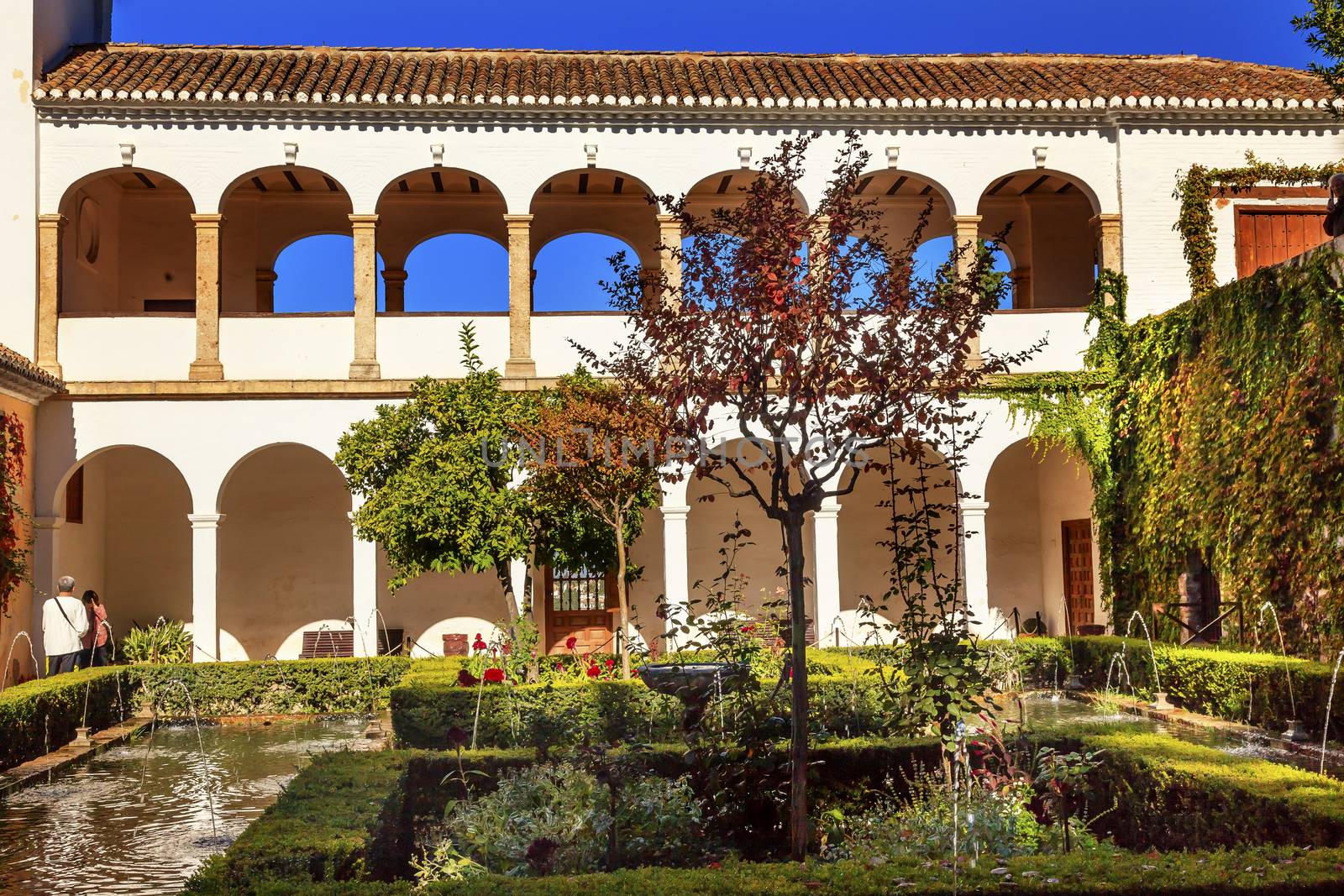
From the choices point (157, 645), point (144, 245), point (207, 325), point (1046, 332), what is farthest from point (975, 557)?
point (144, 245)

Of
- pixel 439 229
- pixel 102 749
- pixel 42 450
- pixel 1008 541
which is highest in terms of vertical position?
pixel 439 229

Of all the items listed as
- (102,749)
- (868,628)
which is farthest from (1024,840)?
(868,628)

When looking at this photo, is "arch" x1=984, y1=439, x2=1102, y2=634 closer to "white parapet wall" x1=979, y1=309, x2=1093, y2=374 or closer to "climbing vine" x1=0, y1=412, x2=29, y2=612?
"white parapet wall" x1=979, y1=309, x2=1093, y2=374

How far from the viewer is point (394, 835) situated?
6.82 m

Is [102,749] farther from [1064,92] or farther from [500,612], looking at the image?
[1064,92]

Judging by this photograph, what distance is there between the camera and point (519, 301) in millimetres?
16422

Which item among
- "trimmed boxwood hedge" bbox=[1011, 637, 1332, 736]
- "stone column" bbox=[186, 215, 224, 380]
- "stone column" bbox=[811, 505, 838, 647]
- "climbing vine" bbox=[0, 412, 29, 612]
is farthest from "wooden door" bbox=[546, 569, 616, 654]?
"climbing vine" bbox=[0, 412, 29, 612]

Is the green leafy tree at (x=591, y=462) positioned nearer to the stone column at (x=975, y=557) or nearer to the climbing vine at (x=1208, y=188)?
the stone column at (x=975, y=557)

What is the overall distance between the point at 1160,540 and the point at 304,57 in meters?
13.0

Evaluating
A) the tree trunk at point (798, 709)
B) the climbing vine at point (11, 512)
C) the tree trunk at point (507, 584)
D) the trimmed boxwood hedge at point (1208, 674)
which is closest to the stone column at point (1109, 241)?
the trimmed boxwood hedge at point (1208, 674)

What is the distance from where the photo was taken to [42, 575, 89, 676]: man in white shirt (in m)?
13.5

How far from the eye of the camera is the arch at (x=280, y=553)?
1839 centimetres

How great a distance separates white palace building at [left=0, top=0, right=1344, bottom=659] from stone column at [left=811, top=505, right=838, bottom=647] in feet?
0.15

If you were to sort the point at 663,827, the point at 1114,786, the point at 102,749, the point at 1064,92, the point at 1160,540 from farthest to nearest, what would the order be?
1. the point at 1064,92
2. the point at 1160,540
3. the point at 102,749
4. the point at 1114,786
5. the point at 663,827
